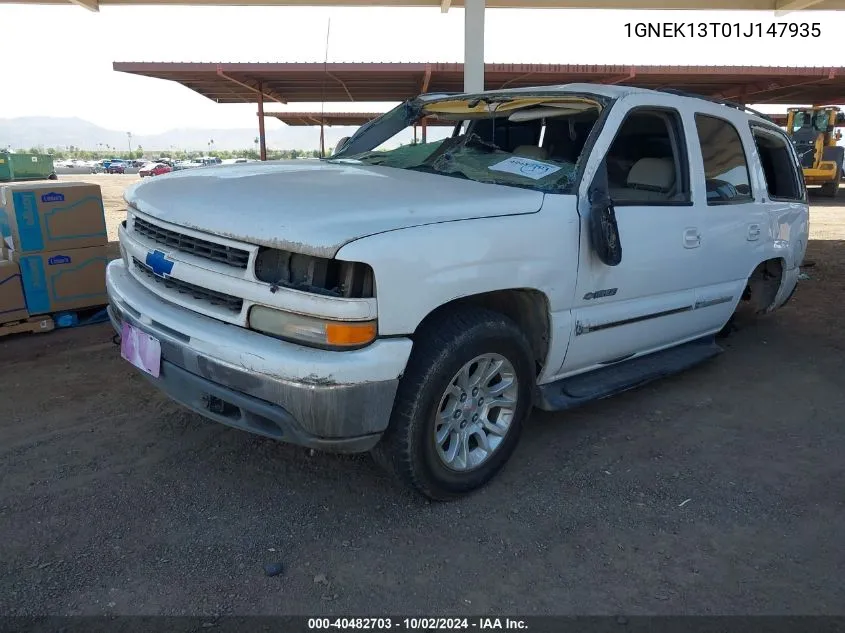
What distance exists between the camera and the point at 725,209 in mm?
3969

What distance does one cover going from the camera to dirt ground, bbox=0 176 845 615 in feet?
7.51

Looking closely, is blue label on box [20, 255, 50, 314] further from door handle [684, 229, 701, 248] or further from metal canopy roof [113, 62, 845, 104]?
metal canopy roof [113, 62, 845, 104]

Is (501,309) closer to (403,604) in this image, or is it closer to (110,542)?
(403,604)

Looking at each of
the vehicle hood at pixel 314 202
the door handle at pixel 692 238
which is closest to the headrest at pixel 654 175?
the door handle at pixel 692 238

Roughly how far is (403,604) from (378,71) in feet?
47.2

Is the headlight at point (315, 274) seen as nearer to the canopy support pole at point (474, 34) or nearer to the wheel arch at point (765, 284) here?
the wheel arch at point (765, 284)

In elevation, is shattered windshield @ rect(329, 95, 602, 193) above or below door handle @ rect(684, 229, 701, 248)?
above

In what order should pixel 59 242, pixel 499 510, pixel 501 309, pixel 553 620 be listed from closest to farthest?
pixel 553 620
pixel 499 510
pixel 501 309
pixel 59 242

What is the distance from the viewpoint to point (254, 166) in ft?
11.8

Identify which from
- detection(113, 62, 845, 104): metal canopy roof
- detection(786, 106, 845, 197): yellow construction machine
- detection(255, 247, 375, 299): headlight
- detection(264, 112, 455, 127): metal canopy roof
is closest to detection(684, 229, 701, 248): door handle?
detection(255, 247, 375, 299): headlight

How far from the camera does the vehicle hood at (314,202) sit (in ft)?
7.70

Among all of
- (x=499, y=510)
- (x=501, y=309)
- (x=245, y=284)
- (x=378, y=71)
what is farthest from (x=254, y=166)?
(x=378, y=71)

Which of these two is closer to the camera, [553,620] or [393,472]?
[553,620]

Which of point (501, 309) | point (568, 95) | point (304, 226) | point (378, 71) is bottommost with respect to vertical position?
point (501, 309)
